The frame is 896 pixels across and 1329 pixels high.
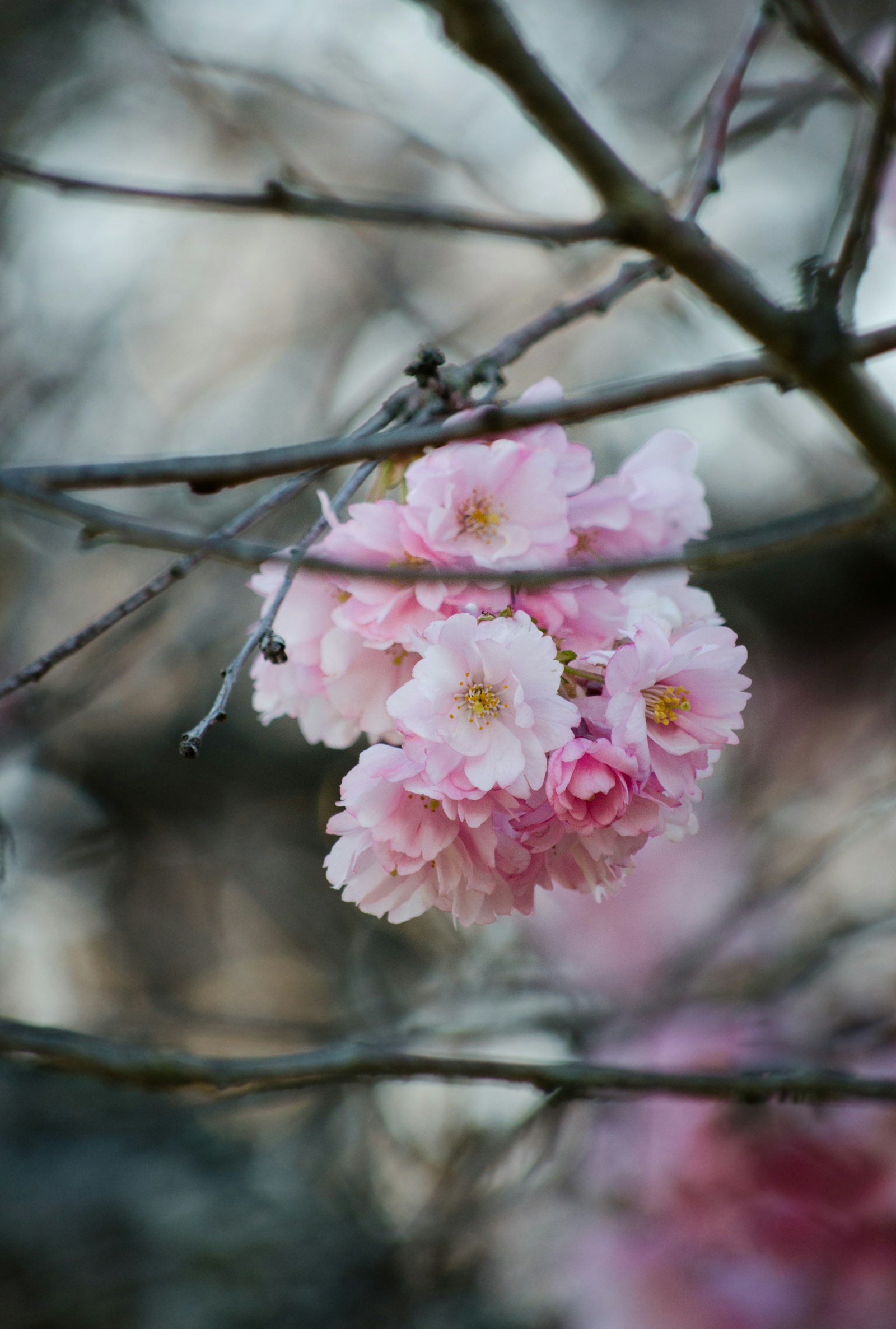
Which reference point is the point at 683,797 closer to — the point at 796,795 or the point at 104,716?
the point at 796,795

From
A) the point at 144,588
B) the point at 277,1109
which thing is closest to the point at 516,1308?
the point at 277,1109

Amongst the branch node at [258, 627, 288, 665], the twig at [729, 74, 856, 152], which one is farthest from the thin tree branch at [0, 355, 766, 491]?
the twig at [729, 74, 856, 152]

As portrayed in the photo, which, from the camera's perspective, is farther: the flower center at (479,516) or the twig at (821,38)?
the flower center at (479,516)

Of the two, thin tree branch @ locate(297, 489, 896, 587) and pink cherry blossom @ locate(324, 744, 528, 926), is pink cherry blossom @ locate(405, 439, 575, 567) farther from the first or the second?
thin tree branch @ locate(297, 489, 896, 587)

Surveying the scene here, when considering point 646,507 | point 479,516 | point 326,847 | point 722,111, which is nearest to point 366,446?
point 479,516

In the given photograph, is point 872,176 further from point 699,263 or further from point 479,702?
point 479,702

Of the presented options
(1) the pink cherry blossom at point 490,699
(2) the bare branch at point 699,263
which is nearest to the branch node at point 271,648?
(1) the pink cherry blossom at point 490,699

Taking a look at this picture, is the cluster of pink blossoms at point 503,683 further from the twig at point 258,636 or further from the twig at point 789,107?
the twig at point 789,107
